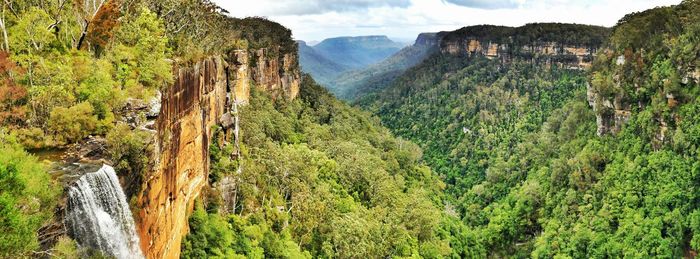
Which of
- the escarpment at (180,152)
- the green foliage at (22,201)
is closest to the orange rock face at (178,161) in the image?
the escarpment at (180,152)

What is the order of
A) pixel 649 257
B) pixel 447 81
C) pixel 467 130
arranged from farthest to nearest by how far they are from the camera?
pixel 447 81 → pixel 467 130 → pixel 649 257

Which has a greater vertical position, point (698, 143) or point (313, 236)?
point (698, 143)

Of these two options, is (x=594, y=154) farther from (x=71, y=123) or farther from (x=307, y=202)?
(x=71, y=123)

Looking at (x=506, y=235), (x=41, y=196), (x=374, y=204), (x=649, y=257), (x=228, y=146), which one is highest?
(x=41, y=196)

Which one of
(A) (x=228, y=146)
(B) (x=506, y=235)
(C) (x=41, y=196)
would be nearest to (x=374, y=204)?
(A) (x=228, y=146)

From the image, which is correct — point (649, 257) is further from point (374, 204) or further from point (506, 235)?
point (374, 204)

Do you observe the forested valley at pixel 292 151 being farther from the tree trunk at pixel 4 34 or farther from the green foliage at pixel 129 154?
the tree trunk at pixel 4 34
